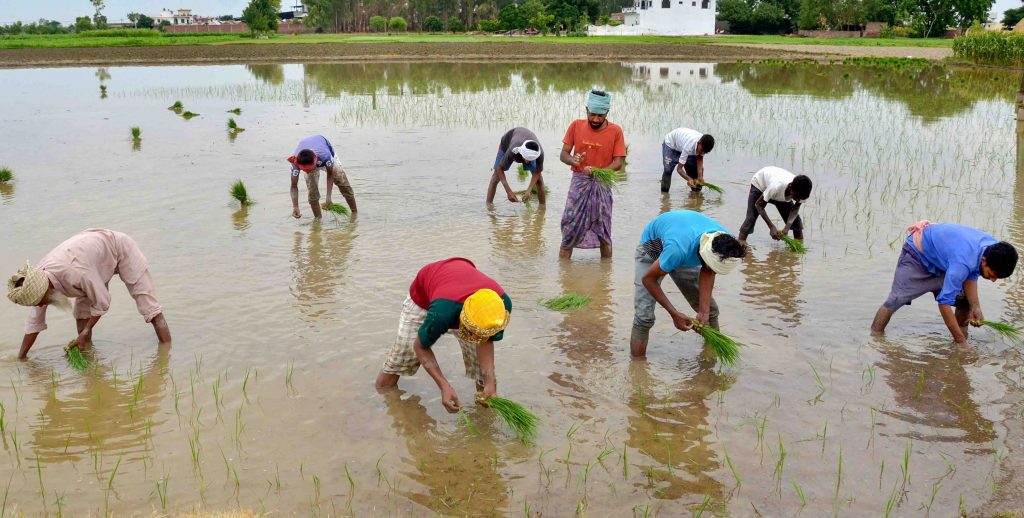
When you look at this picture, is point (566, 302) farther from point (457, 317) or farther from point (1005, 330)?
point (1005, 330)

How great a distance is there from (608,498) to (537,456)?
0.46 metres

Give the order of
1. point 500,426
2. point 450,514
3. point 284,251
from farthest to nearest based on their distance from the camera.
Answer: point 284,251 → point 500,426 → point 450,514

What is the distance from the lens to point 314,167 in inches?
308

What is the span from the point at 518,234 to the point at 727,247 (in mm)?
4114

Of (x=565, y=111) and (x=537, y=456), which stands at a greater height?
(x=565, y=111)

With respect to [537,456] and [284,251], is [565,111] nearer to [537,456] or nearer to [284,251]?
[284,251]

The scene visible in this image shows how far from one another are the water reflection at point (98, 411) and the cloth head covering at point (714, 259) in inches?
118

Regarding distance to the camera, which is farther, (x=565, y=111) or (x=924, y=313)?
(x=565, y=111)

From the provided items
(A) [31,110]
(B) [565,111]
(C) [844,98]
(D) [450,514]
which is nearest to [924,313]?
(D) [450,514]

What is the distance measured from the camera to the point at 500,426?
4172 millimetres

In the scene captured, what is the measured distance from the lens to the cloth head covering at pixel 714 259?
4.05 m

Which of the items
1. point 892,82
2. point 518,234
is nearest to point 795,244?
point 518,234

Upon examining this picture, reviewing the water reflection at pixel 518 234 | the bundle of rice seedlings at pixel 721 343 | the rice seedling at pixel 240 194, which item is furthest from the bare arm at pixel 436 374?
the rice seedling at pixel 240 194

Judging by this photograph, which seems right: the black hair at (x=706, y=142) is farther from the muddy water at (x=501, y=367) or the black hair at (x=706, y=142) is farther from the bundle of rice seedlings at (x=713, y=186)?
the muddy water at (x=501, y=367)
